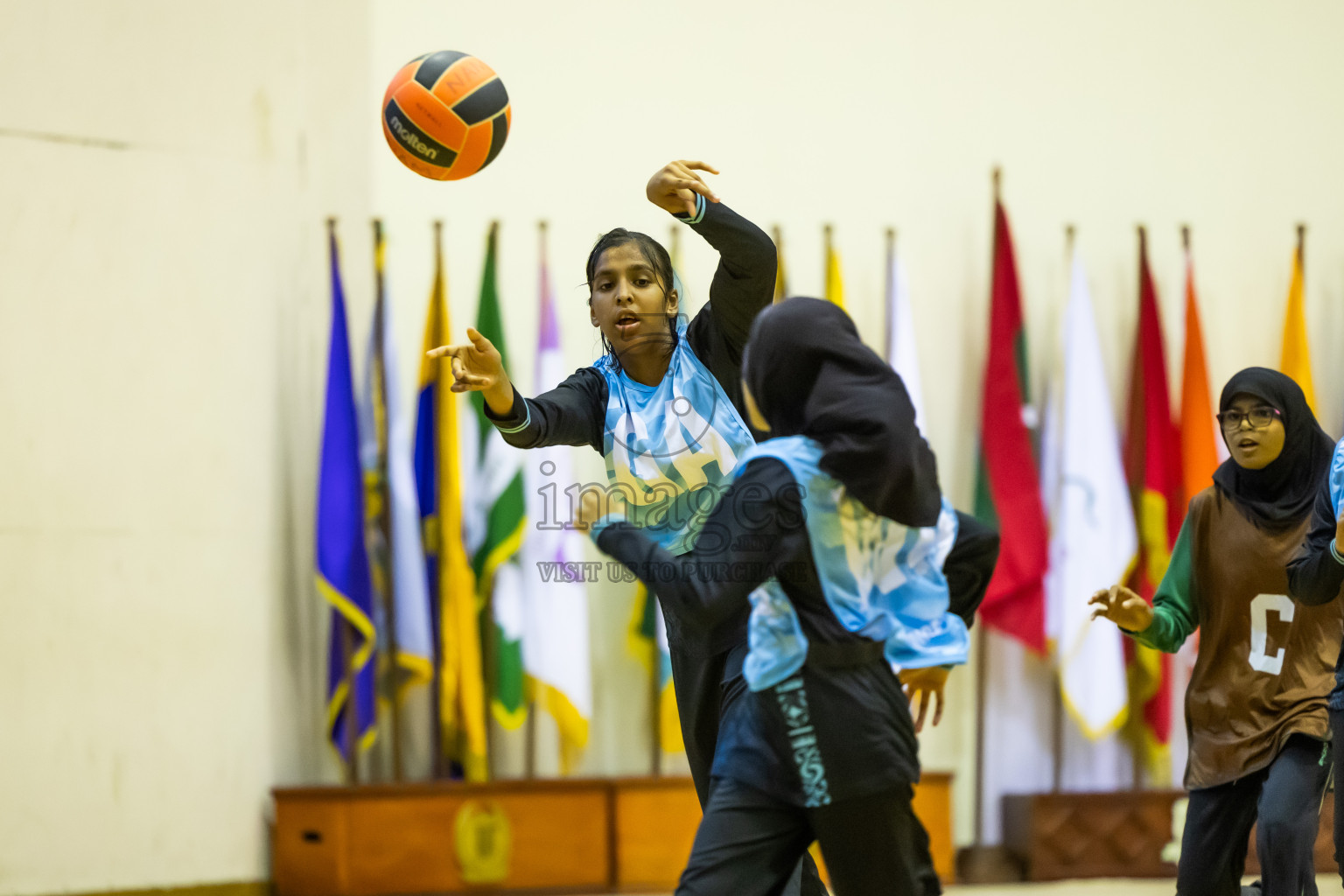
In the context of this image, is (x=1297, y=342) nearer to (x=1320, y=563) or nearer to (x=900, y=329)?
(x=900, y=329)

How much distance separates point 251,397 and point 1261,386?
3570 millimetres

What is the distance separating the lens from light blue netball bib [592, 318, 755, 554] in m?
2.62

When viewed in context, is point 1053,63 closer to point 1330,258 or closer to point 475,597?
point 1330,258

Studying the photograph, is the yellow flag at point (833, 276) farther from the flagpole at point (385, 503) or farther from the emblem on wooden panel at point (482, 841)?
the emblem on wooden panel at point (482, 841)

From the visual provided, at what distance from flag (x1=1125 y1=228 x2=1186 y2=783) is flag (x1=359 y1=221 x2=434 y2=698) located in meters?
2.86

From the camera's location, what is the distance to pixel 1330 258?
18.1 ft

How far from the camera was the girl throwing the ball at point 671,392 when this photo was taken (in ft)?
8.17

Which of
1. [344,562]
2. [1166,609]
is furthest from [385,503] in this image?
[1166,609]

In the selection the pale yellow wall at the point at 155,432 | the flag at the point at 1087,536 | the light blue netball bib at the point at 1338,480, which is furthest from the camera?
the flag at the point at 1087,536

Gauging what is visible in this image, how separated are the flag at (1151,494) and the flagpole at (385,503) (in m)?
2.94

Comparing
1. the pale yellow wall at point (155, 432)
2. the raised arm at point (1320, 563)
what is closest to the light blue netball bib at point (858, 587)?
the raised arm at point (1320, 563)

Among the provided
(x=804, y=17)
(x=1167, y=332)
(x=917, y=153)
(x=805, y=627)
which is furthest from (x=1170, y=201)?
(x=805, y=627)

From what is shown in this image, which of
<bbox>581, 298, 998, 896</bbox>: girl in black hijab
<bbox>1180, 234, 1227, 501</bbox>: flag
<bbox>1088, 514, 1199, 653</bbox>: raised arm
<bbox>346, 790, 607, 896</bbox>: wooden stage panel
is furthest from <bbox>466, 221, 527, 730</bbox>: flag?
<bbox>581, 298, 998, 896</bbox>: girl in black hijab

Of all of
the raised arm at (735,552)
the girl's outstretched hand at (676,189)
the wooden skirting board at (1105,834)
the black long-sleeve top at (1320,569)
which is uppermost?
the girl's outstretched hand at (676,189)
